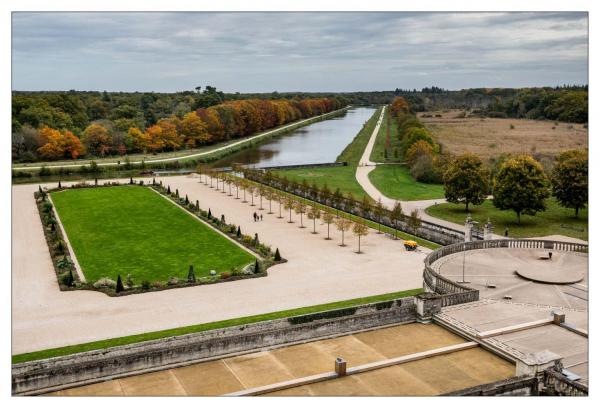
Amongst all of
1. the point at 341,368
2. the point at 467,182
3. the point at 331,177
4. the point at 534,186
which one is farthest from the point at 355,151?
the point at 341,368

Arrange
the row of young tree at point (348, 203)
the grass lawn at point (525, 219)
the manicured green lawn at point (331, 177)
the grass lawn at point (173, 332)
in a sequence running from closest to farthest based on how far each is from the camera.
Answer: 1. the grass lawn at point (173, 332)
2. the grass lawn at point (525, 219)
3. the row of young tree at point (348, 203)
4. the manicured green lawn at point (331, 177)

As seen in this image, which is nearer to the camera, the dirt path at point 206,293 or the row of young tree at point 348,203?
the dirt path at point 206,293

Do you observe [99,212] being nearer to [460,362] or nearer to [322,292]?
[322,292]

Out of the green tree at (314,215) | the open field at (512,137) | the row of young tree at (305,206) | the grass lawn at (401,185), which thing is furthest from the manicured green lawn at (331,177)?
the open field at (512,137)

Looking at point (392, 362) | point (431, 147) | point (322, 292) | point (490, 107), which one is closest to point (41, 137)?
point (431, 147)

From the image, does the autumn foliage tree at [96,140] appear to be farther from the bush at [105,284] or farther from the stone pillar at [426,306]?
the stone pillar at [426,306]

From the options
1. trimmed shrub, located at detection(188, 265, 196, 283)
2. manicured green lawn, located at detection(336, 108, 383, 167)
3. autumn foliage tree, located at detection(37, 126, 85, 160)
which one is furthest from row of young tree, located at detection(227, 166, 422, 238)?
autumn foliage tree, located at detection(37, 126, 85, 160)

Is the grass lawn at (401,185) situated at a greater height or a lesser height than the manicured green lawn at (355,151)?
lesser
